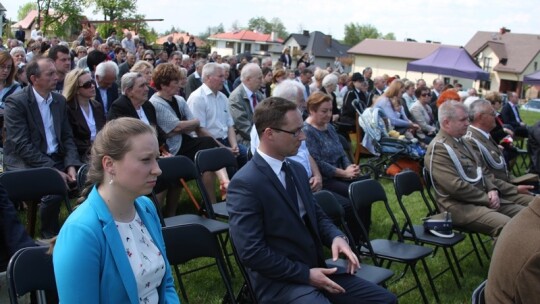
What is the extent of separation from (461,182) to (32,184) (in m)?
3.85

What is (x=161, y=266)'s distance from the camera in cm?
259

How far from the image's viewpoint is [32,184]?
4.06 meters

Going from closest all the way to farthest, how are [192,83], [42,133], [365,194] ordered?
[365,194]
[42,133]
[192,83]

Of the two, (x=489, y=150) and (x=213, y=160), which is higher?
(x=489, y=150)

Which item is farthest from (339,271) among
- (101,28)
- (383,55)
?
(383,55)

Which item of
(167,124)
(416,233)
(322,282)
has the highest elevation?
(167,124)

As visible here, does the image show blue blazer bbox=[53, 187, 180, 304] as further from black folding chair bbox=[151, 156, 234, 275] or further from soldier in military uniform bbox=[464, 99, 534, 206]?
soldier in military uniform bbox=[464, 99, 534, 206]

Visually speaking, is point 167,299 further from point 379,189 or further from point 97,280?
point 379,189

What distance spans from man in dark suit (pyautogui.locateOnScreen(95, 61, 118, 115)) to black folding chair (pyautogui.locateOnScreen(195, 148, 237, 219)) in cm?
204

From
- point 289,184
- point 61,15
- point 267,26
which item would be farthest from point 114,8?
point 267,26

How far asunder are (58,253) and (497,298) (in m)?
1.93

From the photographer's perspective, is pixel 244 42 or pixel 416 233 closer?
pixel 416 233

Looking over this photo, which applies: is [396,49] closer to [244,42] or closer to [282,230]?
[244,42]

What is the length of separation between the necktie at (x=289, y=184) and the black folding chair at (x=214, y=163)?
1.42 metres
